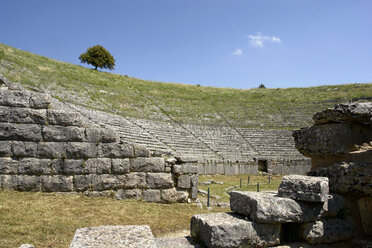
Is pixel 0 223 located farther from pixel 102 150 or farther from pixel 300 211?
pixel 300 211

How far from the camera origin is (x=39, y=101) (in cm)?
636

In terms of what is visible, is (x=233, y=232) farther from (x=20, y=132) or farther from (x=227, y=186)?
(x=227, y=186)

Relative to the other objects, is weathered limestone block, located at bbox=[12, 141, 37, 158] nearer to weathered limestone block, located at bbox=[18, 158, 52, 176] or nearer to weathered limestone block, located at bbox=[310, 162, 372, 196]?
weathered limestone block, located at bbox=[18, 158, 52, 176]

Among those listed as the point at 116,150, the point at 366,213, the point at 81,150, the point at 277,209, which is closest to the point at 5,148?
the point at 81,150

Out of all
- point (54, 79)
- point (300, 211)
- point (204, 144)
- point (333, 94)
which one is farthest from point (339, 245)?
point (333, 94)

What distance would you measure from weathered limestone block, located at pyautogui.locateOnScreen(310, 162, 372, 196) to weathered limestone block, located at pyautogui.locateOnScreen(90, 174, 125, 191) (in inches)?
188

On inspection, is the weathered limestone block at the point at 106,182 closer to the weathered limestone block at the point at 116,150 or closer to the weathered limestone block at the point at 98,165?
the weathered limestone block at the point at 98,165

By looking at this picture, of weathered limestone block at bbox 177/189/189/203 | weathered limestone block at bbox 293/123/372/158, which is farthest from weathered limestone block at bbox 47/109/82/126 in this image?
weathered limestone block at bbox 293/123/372/158

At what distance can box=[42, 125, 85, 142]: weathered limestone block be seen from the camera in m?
6.20

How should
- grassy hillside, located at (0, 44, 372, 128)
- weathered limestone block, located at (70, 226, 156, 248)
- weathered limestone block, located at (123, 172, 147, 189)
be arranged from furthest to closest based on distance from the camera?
grassy hillside, located at (0, 44, 372, 128), weathered limestone block, located at (123, 172, 147, 189), weathered limestone block, located at (70, 226, 156, 248)

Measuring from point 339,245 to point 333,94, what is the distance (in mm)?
36886

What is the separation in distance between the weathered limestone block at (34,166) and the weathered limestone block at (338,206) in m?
6.01

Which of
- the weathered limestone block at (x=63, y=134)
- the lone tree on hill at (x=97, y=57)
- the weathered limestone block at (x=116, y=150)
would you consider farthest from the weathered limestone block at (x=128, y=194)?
the lone tree on hill at (x=97, y=57)

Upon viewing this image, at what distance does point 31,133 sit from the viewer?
6.10 m
